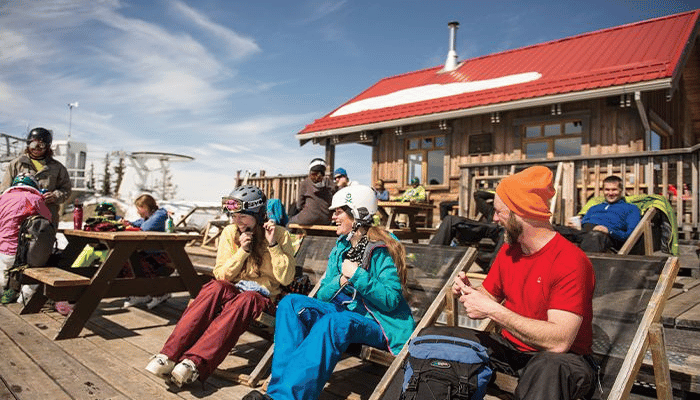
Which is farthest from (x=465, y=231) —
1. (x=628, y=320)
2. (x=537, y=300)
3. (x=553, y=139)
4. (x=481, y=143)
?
(x=481, y=143)

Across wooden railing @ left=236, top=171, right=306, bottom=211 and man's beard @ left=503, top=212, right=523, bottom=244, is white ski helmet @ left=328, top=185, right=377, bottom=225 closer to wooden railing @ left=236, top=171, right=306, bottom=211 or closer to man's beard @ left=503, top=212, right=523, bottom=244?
man's beard @ left=503, top=212, right=523, bottom=244

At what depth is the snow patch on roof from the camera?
11.6 m

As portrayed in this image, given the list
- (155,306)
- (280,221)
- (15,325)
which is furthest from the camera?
(155,306)

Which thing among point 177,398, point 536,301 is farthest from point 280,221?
point 536,301

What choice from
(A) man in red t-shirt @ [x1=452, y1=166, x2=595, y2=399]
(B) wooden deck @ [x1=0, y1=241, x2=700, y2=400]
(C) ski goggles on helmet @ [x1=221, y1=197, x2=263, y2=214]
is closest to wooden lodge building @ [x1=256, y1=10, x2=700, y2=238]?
(B) wooden deck @ [x1=0, y1=241, x2=700, y2=400]

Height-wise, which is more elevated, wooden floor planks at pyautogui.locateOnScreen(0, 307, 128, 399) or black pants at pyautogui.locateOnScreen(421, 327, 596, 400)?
black pants at pyautogui.locateOnScreen(421, 327, 596, 400)

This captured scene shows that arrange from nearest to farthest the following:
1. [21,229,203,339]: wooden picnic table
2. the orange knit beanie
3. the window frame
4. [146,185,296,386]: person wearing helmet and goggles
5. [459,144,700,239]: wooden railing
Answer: the orange knit beanie → [146,185,296,386]: person wearing helmet and goggles → [21,229,203,339]: wooden picnic table → [459,144,700,239]: wooden railing → the window frame

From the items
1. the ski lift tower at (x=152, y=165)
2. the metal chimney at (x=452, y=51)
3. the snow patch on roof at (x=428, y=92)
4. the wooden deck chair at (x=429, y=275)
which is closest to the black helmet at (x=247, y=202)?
the wooden deck chair at (x=429, y=275)

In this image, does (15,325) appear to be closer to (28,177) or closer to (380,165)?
(28,177)

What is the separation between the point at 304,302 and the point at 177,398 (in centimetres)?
99

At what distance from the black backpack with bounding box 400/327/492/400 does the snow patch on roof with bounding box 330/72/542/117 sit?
10320 millimetres

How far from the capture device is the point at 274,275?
362 cm

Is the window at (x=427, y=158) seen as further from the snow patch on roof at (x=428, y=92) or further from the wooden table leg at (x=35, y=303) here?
the wooden table leg at (x=35, y=303)

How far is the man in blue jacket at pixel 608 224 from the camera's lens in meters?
4.89
